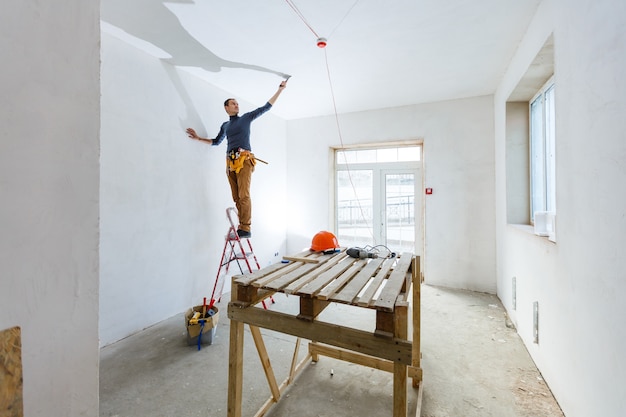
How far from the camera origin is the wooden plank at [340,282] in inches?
46.1

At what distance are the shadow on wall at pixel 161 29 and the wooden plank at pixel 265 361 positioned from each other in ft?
7.73

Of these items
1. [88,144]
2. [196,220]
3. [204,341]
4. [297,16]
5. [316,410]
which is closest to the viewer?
[88,144]

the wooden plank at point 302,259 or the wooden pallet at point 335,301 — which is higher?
the wooden plank at point 302,259

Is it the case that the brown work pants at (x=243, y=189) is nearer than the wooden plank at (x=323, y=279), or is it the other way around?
the wooden plank at (x=323, y=279)

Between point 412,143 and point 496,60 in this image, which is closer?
point 496,60

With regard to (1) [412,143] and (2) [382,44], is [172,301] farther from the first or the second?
(1) [412,143]

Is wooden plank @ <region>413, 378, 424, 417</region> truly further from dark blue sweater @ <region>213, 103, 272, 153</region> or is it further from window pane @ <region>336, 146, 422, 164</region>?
window pane @ <region>336, 146, 422, 164</region>

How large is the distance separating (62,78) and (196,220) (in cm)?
260

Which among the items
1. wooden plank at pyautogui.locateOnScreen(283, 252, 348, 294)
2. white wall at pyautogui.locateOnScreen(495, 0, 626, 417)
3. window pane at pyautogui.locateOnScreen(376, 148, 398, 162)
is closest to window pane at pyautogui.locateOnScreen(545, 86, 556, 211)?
white wall at pyautogui.locateOnScreen(495, 0, 626, 417)

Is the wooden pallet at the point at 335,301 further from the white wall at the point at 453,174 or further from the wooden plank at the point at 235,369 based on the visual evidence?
the white wall at the point at 453,174

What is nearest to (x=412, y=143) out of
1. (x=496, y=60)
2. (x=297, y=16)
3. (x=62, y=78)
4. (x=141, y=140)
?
(x=496, y=60)

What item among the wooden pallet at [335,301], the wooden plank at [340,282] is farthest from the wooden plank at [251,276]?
the wooden plank at [340,282]

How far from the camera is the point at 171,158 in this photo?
9.81 feet

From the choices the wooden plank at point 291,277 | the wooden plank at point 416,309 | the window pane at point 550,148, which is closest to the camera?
the wooden plank at point 291,277
